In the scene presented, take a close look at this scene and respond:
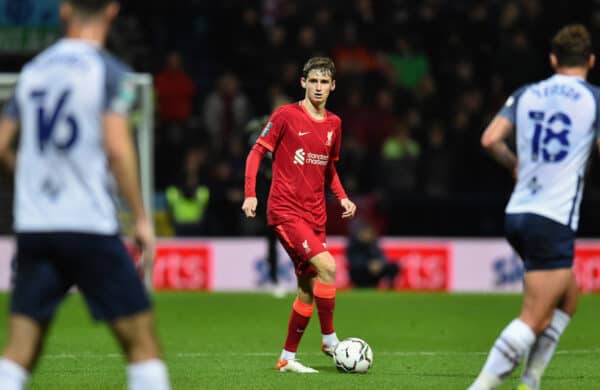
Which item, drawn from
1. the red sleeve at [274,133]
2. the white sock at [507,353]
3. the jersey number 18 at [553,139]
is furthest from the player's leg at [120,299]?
the red sleeve at [274,133]

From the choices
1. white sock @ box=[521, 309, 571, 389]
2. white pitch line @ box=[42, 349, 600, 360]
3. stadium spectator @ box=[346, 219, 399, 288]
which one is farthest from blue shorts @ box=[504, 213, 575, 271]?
stadium spectator @ box=[346, 219, 399, 288]

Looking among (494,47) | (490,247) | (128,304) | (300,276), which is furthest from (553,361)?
(494,47)

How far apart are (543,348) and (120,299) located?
256 centimetres

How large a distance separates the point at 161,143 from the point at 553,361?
38.7 feet

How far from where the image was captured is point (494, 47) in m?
20.8

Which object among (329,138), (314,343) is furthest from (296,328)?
(314,343)

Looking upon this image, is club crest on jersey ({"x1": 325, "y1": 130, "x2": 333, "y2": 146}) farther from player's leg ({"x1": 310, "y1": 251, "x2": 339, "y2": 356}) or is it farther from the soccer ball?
the soccer ball

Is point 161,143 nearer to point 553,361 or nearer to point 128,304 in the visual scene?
point 553,361

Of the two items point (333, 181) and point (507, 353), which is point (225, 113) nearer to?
point (333, 181)

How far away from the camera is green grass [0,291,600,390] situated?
28.6 ft

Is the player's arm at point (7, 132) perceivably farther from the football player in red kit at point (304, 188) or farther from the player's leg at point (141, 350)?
the football player in red kit at point (304, 188)

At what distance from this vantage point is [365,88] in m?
20.1

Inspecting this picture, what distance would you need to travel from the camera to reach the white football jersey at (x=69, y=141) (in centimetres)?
543

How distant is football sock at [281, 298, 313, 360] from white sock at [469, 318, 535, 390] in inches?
104
